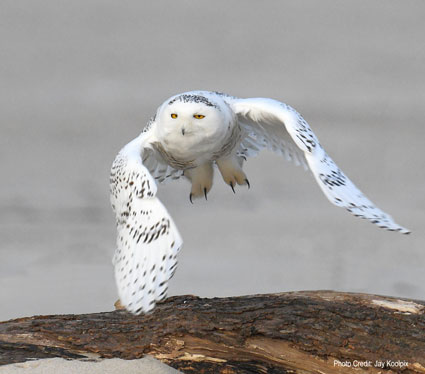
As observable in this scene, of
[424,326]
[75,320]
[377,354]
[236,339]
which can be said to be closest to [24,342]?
[75,320]

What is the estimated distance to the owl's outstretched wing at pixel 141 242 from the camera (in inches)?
168

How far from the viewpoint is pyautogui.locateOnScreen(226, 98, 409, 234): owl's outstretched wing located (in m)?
4.79

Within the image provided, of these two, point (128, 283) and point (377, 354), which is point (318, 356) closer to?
point (377, 354)

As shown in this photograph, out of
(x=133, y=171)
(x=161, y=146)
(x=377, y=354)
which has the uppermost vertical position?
(x=161, y=146)

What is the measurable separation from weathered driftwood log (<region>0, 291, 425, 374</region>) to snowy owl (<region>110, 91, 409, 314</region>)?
0.97 meters

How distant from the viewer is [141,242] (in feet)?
15.0

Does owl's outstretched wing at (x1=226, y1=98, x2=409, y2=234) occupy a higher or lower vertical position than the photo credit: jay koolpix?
higher

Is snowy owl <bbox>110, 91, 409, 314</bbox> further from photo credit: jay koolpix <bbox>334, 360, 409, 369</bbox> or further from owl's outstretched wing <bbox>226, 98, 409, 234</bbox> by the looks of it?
photo credit: jay koolpix <bbox>334, 360, 409, 369</bbox>

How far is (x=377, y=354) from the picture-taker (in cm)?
541

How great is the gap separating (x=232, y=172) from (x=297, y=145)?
83cm

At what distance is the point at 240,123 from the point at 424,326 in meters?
2.15

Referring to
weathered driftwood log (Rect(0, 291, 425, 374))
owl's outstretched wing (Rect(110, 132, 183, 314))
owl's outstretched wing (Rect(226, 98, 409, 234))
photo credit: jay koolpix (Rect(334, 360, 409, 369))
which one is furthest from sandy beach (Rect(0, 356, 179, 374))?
owl's outstretched wing (Rect(226, 98, 409, 234))

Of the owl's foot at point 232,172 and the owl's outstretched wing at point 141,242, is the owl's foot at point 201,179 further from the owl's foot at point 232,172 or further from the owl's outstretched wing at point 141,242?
the owl's outstretched wing at point 141,242

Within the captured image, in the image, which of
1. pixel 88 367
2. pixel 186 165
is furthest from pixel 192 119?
pixel 88 367
